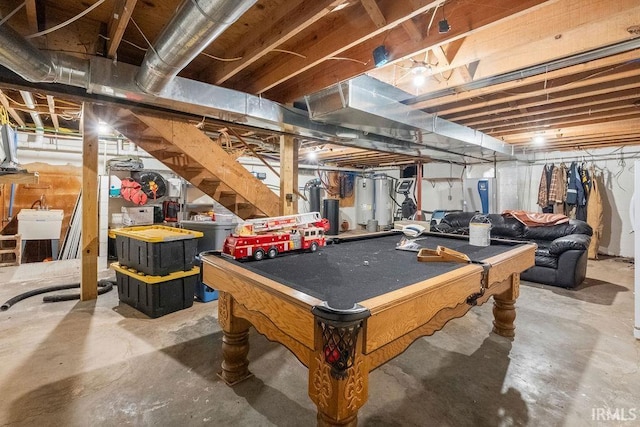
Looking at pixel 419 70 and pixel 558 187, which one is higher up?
pixel 419 70

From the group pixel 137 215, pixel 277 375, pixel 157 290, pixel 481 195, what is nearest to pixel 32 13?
pixel 157 290

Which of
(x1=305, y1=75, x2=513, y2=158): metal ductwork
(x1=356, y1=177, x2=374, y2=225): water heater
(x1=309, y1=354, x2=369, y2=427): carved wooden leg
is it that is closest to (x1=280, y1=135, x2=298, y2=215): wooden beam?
(x1=305, y1=75, x2=513, y2=158): metal ductwork

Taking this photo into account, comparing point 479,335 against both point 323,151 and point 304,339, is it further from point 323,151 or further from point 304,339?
point 323,151

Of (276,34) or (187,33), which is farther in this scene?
(276,34)

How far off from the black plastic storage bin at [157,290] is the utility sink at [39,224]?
2752 mm

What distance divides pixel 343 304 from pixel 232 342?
1.08m

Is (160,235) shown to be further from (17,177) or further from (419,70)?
(419,70)

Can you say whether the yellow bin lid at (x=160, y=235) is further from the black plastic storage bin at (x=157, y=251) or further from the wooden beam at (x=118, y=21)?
the wooden beam at (x=118, y=21)

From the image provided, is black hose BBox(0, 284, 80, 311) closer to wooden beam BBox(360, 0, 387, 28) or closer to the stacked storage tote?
the stacked storage tote

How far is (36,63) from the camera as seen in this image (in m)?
1.71

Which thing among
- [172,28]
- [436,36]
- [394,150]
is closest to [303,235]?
[172,28]

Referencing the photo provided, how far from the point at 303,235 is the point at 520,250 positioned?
1582mm

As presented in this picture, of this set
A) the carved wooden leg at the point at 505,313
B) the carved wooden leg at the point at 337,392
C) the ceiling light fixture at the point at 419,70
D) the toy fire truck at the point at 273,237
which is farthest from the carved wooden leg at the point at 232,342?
the ceiling light fixture at the point at 419,70

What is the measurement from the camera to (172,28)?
145 cm
